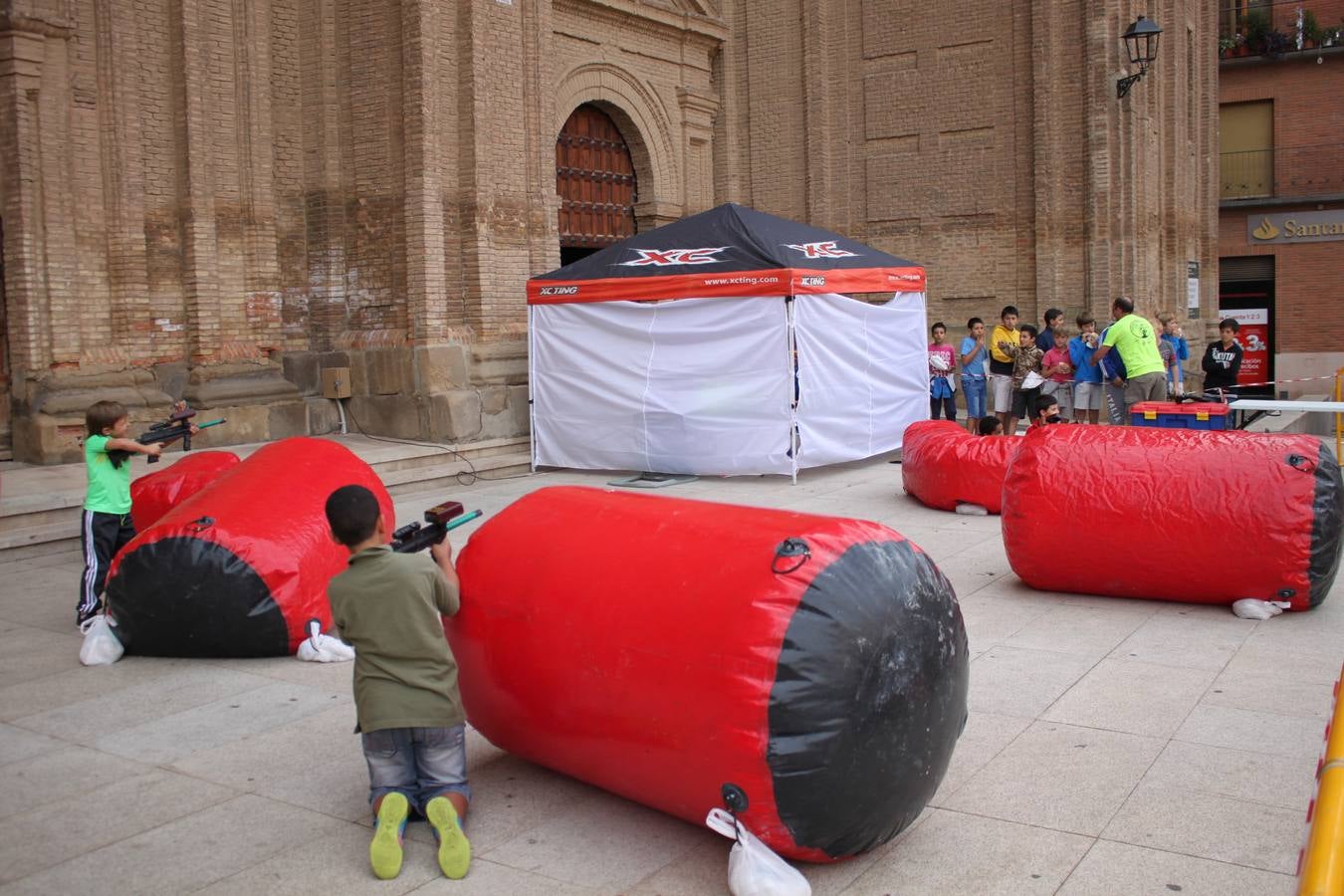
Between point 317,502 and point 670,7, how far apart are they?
1420 centimetres

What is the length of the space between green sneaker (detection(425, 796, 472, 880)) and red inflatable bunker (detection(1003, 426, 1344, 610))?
431 centimetres

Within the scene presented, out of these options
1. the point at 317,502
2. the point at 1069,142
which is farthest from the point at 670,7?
the point at 317,502

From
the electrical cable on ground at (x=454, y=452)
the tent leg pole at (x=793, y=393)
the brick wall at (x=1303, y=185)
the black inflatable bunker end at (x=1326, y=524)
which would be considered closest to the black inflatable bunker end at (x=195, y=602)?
the black inflatable bunker end at (x=1326, y=524)

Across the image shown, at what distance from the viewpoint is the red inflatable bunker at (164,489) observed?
8.05m

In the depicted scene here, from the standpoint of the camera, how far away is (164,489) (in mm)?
8086

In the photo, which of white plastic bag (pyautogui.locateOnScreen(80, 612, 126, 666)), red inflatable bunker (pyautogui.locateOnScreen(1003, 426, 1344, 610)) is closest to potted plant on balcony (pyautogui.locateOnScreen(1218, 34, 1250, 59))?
red inflatable bunker (pyautogui.locateOnScreen(1003, 426, 1344, 610))

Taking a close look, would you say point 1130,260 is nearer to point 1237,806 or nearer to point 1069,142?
point 1069,142

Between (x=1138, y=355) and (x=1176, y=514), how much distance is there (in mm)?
5722

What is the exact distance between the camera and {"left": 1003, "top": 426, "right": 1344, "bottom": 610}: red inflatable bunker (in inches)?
257

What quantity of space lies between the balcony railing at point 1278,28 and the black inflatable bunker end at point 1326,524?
2778cm

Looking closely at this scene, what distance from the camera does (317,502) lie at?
22.0 feet

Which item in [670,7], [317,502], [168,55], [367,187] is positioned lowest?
[317,502]

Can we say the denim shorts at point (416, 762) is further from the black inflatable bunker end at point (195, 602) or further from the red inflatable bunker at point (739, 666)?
the black inflatable bunker end at point (195, 602)

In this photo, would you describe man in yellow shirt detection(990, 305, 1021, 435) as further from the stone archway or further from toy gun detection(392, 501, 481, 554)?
toy gun detection(392, 501, 481, 554)
